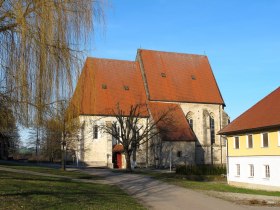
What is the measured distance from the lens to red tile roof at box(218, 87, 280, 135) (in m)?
26.1

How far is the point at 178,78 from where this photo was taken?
2079 inches

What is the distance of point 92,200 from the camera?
1368 cm

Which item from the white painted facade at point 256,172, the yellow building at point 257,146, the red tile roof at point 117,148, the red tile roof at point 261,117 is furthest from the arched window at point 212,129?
the white painted facade at point 256,172

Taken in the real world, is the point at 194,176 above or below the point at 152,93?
below

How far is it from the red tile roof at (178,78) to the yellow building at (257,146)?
19371 mm

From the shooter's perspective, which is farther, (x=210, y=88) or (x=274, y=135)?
(x=210, y=88)

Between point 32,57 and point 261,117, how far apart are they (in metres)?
22.6

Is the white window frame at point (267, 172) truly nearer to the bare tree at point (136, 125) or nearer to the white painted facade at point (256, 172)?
the white painted facade at point (256, 172)

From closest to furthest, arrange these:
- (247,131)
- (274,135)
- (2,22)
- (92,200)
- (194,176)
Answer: (2,22) → (92,200) → (274,135) → (247,131) → (194,176)

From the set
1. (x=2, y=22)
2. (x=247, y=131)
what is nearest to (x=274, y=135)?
(x=247, y=131)

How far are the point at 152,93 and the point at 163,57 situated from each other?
7.05 meters

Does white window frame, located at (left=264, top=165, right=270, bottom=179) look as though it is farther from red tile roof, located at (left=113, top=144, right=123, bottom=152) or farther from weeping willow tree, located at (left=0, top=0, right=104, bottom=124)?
red tile roof, located at (left=113, top=144, right=123, bottom=152)

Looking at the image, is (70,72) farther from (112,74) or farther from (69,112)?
(112,74)

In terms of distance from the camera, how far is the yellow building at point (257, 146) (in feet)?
83.6
